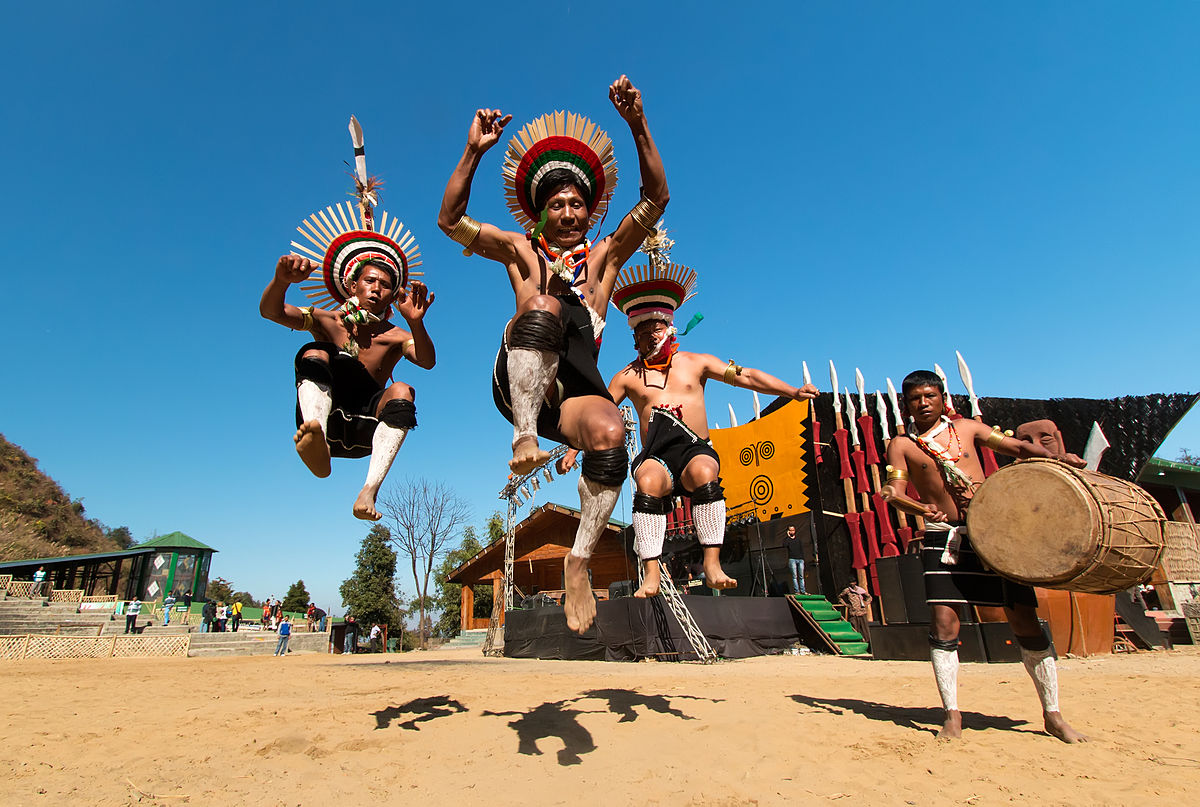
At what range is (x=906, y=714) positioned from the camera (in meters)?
4.50

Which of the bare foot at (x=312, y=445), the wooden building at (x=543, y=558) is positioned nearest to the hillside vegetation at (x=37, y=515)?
the wooden building at (x=543, y=558)

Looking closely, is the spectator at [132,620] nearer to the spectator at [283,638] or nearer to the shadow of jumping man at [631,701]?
the spectator at [283,638]

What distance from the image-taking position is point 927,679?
6.23m

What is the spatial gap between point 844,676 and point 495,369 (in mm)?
6496

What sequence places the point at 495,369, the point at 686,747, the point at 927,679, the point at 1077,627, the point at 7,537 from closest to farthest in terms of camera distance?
1. the point at 495,369
2. the point at 686,747
3. the point at 927,679
4. the point at 1077,627
5. the point at 7,537

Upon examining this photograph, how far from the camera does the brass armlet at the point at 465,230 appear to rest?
298 centimetres

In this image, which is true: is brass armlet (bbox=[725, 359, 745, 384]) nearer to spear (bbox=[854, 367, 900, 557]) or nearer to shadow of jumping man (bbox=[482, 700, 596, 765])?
shadow of jumping man (bbox=[482, 700, 596, 765])

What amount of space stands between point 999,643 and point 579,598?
809 cm

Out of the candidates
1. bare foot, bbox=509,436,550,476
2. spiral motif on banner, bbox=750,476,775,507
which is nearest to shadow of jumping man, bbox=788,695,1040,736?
bare foot, bbox=509,436,550,476

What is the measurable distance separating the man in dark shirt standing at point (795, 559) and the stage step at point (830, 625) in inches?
11.7

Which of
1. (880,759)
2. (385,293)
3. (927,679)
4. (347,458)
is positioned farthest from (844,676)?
(385,293)

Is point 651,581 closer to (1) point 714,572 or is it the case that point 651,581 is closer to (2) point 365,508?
(1) point 714,572

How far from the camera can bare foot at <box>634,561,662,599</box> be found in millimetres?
3304

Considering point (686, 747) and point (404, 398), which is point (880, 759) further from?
point (404, 398)
